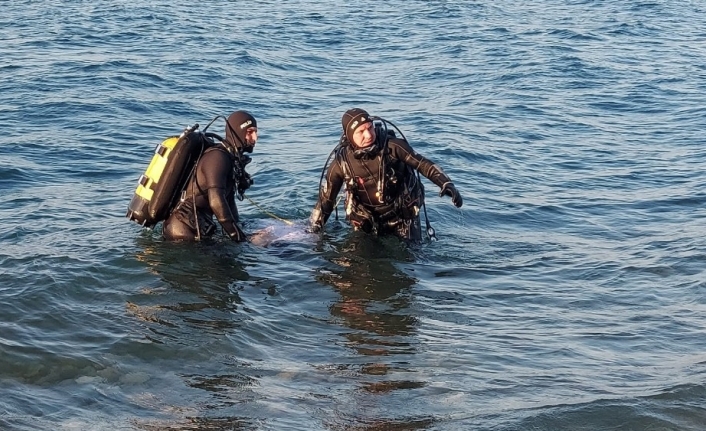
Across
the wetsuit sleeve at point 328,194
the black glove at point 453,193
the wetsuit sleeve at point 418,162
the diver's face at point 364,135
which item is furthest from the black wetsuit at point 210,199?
the black glove at point 453,193

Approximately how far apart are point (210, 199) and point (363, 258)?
1.63m

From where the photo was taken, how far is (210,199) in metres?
8.66

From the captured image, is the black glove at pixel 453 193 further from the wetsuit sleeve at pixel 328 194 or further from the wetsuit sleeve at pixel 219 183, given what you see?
the wetsuit sleeve at pixel 219 183


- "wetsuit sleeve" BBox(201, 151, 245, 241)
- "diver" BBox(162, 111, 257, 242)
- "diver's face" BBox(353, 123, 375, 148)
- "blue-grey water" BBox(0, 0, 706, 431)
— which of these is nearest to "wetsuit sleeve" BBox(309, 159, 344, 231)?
"blue-grey water" BBox(0, 0, 706, 431)

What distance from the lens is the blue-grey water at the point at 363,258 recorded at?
621 cm

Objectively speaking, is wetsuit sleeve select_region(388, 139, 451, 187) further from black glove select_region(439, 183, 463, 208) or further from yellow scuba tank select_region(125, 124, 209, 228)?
yellow scuba tank select_region(125, 124, 209, 228)

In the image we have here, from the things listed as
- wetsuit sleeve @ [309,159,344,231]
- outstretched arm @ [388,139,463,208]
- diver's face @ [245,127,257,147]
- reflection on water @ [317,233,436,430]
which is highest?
diver's face @ [245,127,257,147]

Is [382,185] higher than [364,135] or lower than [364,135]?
lower

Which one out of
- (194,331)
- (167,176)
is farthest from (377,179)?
(194,331)

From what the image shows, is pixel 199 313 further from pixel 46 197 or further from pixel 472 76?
pixel 472 76

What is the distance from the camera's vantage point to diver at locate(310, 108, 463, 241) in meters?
8.88

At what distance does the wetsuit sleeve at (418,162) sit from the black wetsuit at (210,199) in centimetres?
133

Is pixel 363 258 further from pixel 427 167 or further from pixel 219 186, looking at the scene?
pixel 219 186

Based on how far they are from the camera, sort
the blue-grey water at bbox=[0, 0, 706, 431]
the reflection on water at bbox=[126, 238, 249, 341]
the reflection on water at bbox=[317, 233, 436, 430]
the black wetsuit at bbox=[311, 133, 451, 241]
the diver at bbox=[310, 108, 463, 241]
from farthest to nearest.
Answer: the black wetsuit at bbox=[311, 133, 451, 241] → the diver at bbox=[310, 108, 463, 241] → the reflection on water at bbox=[126, 238, 249, 341] → the blue-grey water at bbox=[0, 0, 706, 431] → the reflection on water at bbox=[317, 233, 436, 430]
